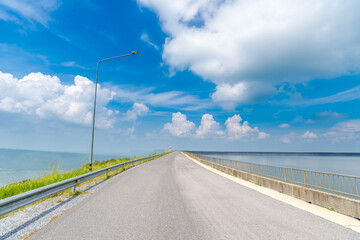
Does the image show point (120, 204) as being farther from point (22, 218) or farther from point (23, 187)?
point (23, 187)

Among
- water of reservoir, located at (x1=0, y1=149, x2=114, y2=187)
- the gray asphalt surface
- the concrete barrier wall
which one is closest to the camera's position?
A: the gray asphalt surface

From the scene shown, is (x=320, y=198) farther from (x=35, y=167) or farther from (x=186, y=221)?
(x=35, y=167)

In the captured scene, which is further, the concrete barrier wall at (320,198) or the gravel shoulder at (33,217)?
the concrete barrier wall at (320,198)

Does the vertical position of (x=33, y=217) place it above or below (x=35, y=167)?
above

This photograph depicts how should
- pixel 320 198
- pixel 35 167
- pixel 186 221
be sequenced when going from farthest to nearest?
pixel 35 167 < pixel 320 198 < pixel 186 221

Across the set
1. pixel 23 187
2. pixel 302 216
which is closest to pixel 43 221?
pixel 23 187

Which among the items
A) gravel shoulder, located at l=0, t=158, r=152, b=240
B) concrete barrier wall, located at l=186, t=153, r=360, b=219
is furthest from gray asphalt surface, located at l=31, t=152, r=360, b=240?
concrete barrier wall, located at l=186, t=153, r=360, b=219

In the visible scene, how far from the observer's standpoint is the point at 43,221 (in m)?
4.45

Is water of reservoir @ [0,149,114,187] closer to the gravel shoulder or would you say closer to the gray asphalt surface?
the gravel shoulder

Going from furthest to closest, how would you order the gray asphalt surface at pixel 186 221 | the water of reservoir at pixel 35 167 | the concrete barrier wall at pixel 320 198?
the water of reservoir at pixel 35 167 < the concrete barrier wall at pixel 320 198 < the gray asphalt surface at pixel 186 221

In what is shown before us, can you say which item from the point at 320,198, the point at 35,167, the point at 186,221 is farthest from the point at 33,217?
the point at 35,167

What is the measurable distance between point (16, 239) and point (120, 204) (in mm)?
2670

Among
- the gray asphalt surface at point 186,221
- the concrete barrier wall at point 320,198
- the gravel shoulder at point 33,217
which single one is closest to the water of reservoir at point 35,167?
the gravel shoulder at point 33,217

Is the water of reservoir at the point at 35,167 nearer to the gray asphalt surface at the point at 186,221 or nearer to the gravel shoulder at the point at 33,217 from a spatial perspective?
the gravel shoulder at the point at 33,217
